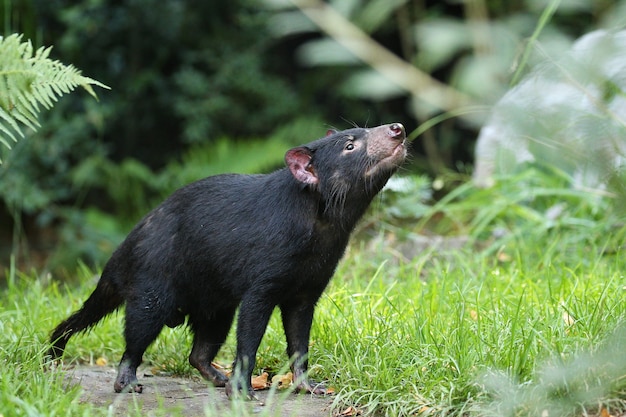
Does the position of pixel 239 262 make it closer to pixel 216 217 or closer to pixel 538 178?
pixel 216 217

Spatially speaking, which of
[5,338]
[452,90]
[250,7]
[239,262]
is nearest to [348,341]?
[239,262]

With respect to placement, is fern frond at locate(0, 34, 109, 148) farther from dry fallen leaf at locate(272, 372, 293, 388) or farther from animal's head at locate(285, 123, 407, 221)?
dry fallen leaf at locate(272, 372, 293, 388)

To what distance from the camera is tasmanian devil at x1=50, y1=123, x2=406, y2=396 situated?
11.8 ft

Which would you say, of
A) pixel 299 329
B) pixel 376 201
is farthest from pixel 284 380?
pixel 376 201

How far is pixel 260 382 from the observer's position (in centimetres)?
386

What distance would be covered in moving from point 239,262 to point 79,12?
5.71 meters

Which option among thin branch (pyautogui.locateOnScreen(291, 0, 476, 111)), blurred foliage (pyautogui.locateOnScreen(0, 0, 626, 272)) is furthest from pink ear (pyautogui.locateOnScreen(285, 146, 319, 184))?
blurred foliage (pyautogui.locateOnScreen(0, 0, 626, 272))

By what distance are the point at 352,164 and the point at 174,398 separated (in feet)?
4.17

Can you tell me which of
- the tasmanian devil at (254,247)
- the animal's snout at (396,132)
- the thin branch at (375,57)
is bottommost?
the tasmanian devil at (254,247)

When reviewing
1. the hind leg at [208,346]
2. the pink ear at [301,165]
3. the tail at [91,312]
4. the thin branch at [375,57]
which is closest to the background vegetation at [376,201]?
the thin branch at [375,57]

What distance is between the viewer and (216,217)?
12.5 ft

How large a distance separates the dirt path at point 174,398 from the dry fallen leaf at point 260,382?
71mm

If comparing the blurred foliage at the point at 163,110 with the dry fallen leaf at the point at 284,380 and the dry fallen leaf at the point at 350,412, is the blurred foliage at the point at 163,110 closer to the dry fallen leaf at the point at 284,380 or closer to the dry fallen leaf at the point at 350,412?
the dry fallen leaf at the point at 284,380

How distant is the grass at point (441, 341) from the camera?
2.94 metres
